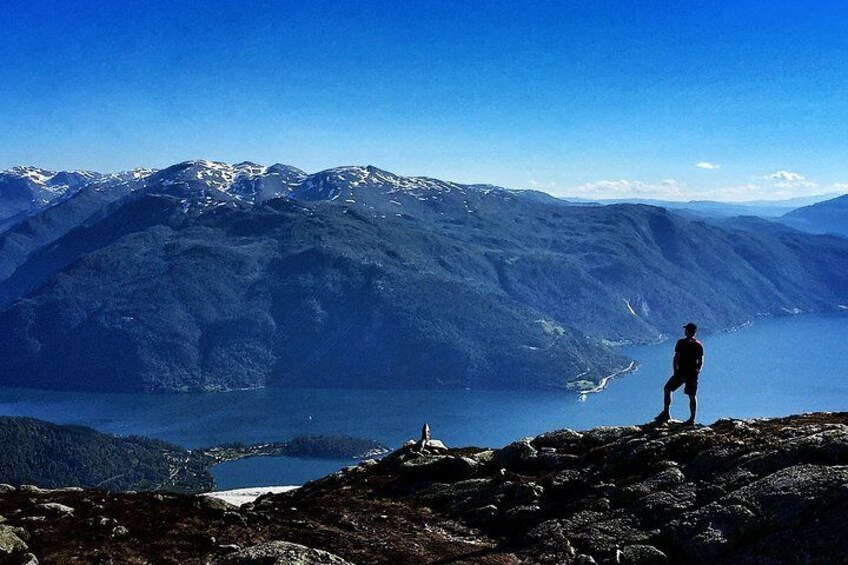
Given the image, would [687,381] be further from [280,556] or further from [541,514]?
[280,556]

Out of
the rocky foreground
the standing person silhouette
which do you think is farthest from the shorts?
the rocky foreground

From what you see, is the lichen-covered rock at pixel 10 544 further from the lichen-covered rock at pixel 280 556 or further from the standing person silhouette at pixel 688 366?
the standing person silhouette at pixel 688 366

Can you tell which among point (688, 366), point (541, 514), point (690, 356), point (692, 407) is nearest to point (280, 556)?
point (541, 514)

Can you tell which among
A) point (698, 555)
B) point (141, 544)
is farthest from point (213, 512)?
point (698, 555)

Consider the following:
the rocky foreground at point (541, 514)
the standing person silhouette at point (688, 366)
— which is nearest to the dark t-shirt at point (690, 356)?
the standing person silhouette at point (688, 366)

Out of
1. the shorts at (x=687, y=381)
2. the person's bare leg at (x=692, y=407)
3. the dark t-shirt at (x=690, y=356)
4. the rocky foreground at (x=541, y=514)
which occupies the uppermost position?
the dark t-shirt at (x=690, y=356)

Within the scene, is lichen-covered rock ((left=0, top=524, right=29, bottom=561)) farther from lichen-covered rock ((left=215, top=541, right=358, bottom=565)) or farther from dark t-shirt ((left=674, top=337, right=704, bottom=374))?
dark t-shirt ((left=674, top=337, right=704, bottom=374))
